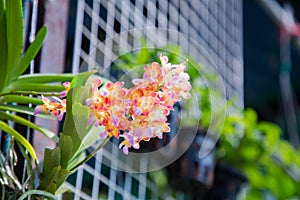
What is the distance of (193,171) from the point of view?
6.52 feet

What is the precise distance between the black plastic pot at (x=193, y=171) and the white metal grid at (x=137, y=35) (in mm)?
90

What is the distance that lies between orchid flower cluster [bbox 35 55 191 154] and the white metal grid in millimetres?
491

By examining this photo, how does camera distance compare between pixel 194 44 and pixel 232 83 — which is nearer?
pixel 194 44

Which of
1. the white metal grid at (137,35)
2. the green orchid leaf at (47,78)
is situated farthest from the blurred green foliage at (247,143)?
the green orchid leaf at (47,78)

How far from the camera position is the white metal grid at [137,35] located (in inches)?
69.1

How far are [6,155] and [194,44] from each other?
0.98 metres

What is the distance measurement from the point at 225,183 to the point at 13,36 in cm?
110

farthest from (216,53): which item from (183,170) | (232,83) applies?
(183,170)

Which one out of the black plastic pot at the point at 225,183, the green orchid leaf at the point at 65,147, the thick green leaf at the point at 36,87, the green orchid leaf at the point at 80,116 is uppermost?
the thick green leaf at the point at 36,87

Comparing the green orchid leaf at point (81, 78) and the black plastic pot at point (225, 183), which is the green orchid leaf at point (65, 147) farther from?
the black plastic pot at point (225, 183)

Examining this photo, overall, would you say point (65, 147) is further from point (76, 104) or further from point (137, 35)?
point (137, 35)

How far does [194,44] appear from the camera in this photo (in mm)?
2227

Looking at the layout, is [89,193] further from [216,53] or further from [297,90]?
[297,90]

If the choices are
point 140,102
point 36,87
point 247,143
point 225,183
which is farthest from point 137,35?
point 140,102
